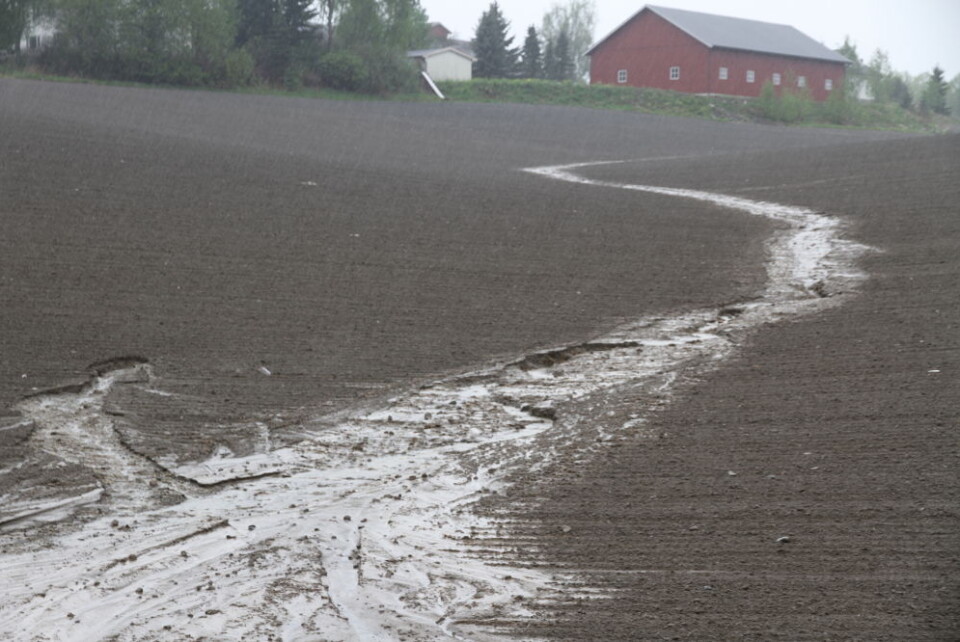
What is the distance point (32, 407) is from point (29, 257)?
163 inches

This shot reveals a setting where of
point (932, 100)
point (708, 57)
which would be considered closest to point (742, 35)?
point (708, 57)

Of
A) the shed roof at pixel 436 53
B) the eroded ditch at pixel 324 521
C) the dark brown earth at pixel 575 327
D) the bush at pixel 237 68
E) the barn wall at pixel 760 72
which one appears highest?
the shed roof at pixel 436 53

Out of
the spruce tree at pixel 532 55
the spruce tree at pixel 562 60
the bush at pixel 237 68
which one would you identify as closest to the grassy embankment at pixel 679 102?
the bush at pixel 237 68

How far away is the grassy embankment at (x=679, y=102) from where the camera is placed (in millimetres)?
48531

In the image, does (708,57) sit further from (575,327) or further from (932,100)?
(575,327)

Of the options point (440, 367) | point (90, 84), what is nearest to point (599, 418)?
point (440, 367)

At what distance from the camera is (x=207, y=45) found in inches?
1566

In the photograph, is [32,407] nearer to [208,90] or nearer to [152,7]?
[208,90]

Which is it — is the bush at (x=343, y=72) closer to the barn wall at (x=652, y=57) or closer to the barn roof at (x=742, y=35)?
the barn wall at (x=652, y=57)

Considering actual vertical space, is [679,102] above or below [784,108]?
above

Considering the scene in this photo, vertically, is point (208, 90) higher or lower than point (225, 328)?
higher

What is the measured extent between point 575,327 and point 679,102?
4151cm

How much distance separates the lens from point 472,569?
16.6 ft

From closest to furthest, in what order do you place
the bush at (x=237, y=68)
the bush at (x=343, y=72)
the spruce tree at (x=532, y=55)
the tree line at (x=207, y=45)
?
the tree line at (x=207, y=45) → the bush at (x=237, y=68) → the bush at (x=343, y=72) → the spruce tree at (x=532, y=55)
